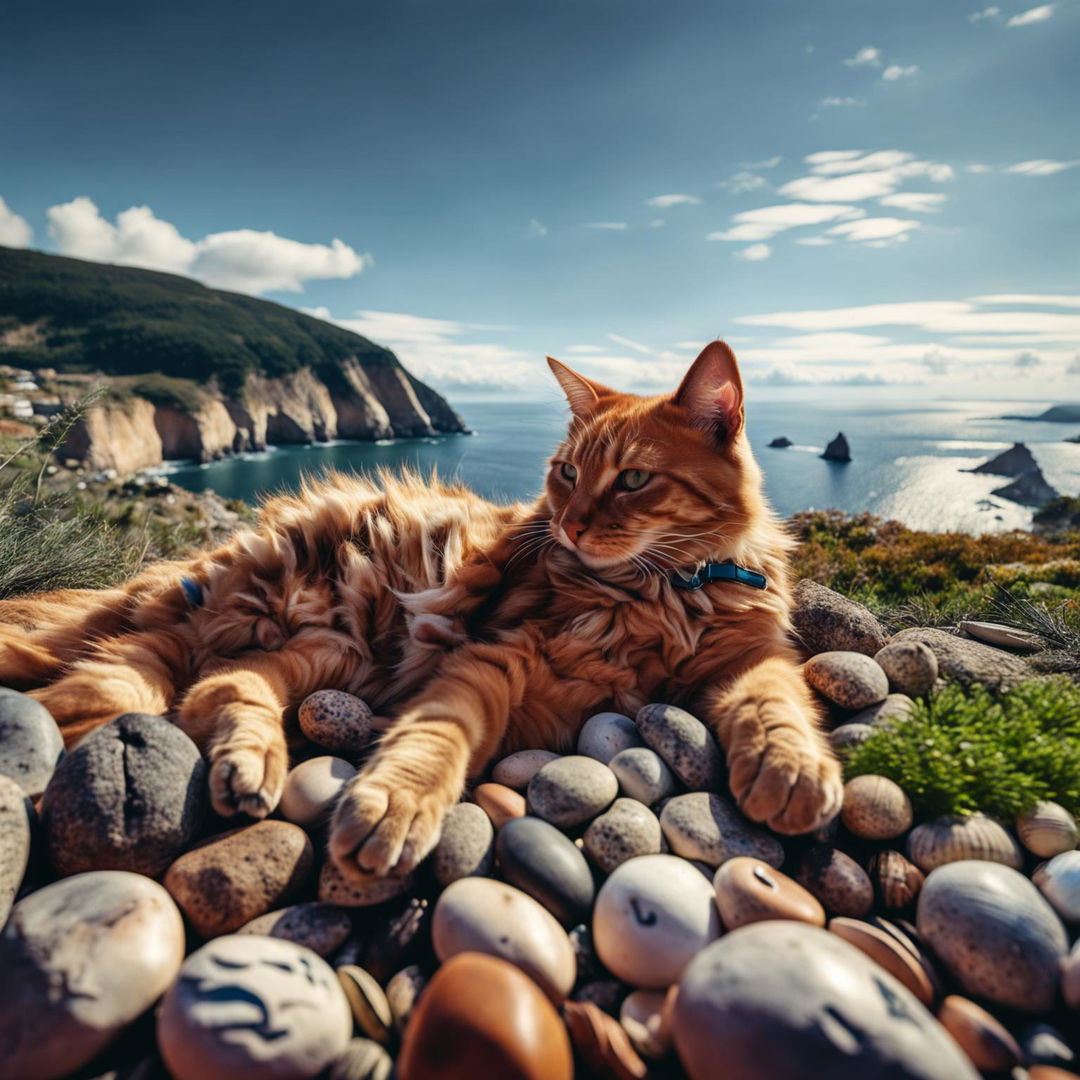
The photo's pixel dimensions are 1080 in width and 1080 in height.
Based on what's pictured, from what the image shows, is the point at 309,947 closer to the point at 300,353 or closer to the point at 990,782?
the point at 990,782

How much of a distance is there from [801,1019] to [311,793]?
1319 millimetres

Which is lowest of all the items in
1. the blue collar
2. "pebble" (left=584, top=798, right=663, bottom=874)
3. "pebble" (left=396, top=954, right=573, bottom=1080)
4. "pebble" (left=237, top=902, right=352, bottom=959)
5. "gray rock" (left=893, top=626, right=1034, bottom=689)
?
"pebble" (left=237, top=902, right=352, bottom=959)

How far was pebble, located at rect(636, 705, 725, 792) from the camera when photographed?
1.80 meters

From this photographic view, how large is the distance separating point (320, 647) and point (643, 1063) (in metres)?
1.90

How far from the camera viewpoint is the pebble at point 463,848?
1.43 metres

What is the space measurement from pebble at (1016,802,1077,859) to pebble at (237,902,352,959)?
1.79 metres

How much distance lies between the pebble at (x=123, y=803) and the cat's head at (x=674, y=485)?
4.94 feet

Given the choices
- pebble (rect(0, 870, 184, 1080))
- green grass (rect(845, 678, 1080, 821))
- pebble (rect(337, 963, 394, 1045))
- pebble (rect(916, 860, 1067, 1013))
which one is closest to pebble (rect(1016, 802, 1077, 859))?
green grass (rect(845, 678, 1080, 821))

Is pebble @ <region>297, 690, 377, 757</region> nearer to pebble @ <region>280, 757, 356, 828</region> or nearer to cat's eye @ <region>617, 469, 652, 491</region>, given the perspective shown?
pebble @ <region>280, 757, 356, 828</region>

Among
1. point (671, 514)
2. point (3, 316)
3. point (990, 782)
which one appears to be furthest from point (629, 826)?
point (3, 316)

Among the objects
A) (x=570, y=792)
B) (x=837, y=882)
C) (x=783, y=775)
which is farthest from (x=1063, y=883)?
(x=570, y=792)

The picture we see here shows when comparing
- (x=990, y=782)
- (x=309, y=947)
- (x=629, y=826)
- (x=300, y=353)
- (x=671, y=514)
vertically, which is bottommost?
(x=309, y=947)

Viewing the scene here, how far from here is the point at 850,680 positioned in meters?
2.14

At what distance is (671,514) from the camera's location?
2.32 m
